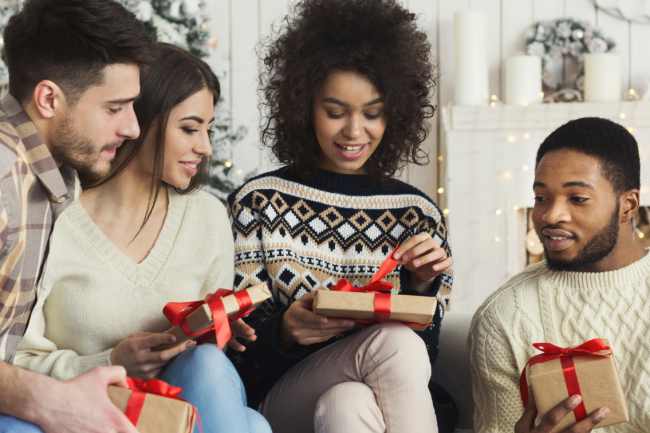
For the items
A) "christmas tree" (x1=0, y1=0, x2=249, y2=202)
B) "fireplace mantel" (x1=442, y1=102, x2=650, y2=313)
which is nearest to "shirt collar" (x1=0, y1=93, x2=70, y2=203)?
"christmas tree" (x1=0, y1=0, x2=249, y2=202)

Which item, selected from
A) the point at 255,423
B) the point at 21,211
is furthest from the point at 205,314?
the point at 21,211

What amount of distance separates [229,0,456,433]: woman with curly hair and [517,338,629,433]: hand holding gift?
1.15ft

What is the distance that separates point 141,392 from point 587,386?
788 mm

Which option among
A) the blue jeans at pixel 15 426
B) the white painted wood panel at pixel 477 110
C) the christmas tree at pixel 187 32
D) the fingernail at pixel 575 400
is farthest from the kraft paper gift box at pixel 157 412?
the white painted wood panel at pixel 477 110

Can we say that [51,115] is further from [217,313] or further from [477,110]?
[477,110]

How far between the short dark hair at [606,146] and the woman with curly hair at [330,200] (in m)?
0.39

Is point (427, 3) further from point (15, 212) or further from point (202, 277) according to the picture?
point (15, 212)

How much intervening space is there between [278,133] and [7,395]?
3.37ft

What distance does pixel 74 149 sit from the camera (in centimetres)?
119

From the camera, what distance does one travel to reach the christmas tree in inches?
111

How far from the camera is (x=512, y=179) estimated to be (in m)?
3.11

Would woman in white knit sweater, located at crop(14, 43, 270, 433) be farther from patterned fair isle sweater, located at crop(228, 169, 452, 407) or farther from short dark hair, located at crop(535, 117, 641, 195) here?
short dark hair, located at crop(535, 117, 641, 195)

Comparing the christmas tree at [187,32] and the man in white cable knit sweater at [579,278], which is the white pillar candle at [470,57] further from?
the man in white cable knit sweater at [579,278]

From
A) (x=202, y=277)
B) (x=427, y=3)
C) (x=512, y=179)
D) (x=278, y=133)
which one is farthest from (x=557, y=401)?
(x=427, y=3)
